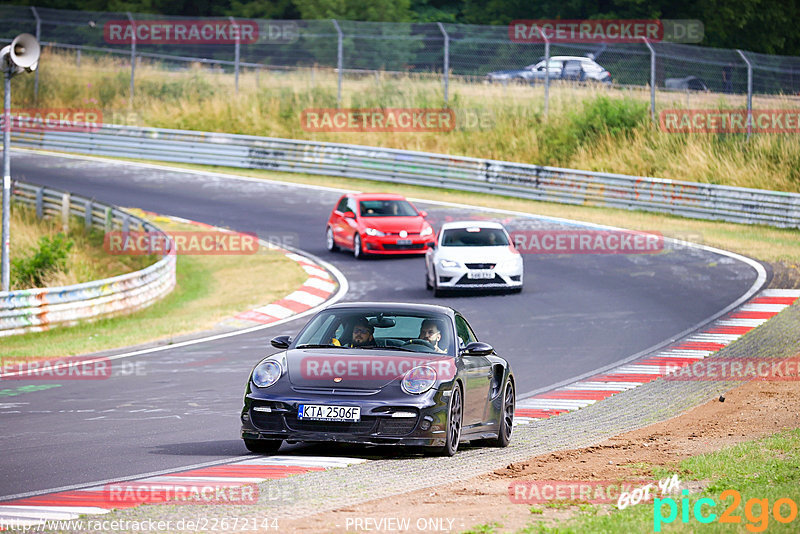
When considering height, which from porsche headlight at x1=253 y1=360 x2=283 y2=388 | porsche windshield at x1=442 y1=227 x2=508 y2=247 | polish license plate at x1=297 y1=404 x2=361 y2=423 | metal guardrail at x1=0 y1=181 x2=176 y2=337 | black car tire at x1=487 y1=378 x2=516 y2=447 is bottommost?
metal guardrail at x1=0 y1=181 x2=176 y2=337

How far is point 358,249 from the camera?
27.8 meters

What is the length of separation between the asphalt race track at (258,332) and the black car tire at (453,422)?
5.69 feet

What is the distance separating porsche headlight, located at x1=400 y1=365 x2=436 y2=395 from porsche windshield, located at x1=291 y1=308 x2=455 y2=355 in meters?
0.51

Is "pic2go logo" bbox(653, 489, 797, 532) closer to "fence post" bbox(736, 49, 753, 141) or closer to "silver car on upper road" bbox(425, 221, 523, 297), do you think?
"silver car on upper road" bbox(425, 221, 523, 297)

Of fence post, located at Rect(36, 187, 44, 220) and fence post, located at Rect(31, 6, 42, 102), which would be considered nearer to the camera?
fence post, located at Rect(36, 187, 44, 220)

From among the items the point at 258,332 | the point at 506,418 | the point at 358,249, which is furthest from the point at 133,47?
the point at 506,418

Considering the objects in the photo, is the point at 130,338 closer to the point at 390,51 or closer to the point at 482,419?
the point at 482,419

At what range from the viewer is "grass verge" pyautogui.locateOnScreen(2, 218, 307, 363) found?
62.5ft

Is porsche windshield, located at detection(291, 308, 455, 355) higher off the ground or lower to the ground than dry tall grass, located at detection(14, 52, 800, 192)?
higher

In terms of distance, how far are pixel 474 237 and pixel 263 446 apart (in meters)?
14.2

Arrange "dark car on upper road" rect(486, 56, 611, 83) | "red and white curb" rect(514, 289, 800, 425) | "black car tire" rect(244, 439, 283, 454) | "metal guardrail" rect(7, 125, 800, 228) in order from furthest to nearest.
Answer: "dark car on upper road" rect(486, 56, 611, 83)
"metal guardrail" rect(7, 125, 800, 228)
"red and white curb" rect(514, 289, 800, 425)
"black car tire" rect(244, 439, 283, 454)

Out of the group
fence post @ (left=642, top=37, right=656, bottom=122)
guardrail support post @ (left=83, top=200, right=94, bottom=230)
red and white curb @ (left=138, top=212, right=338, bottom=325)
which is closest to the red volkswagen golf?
red and white curb @ (left=138, top=212, right=338, bottom=325)

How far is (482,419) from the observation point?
10.9m

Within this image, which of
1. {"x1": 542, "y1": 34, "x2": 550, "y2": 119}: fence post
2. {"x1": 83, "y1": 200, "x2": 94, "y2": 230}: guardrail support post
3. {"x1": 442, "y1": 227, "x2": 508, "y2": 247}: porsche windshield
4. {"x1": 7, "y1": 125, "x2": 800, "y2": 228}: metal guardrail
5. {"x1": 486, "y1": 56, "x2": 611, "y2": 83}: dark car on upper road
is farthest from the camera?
{"x1": 486, "y1": 56, "x2": 611, "y2": 83}: dark car on upper road
